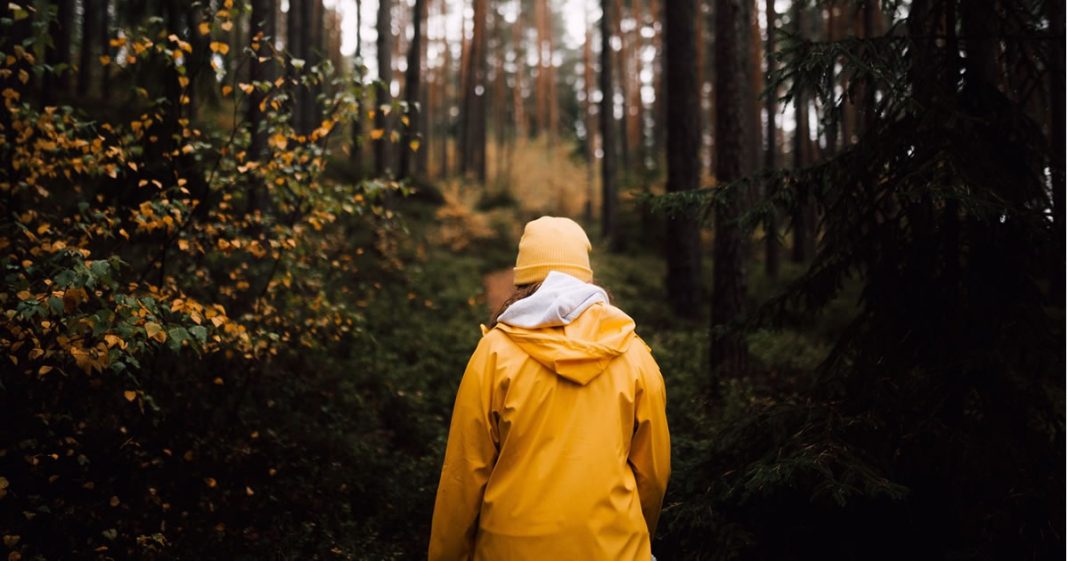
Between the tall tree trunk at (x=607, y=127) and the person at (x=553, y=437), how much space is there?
15.9 m

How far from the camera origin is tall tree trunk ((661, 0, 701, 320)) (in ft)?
33.9

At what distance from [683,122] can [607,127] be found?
7.45 m

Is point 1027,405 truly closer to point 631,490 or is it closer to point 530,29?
point 631,490

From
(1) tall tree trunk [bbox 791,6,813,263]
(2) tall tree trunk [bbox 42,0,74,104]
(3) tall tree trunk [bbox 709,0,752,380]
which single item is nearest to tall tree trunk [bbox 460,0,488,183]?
(1) tall tree trunk [bbox 791,6,813,263]

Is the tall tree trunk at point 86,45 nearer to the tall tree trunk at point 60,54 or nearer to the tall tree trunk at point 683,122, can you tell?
the tall tree trunk at point 60,54

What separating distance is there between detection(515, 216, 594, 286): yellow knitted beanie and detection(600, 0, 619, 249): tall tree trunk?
51.7 feet

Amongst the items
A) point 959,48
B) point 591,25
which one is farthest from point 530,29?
point 959,48

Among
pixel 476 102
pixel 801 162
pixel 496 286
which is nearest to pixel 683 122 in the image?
pixel 496 286

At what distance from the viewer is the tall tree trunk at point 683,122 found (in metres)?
10.3

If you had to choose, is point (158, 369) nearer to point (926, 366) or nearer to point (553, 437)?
point (553, 437)

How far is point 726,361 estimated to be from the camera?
8039mm

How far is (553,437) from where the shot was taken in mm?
2422

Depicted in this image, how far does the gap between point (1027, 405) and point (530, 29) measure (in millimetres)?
40648

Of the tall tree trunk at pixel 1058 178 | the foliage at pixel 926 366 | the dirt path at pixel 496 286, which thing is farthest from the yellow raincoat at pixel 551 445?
the dirt path at pixel 496 286
